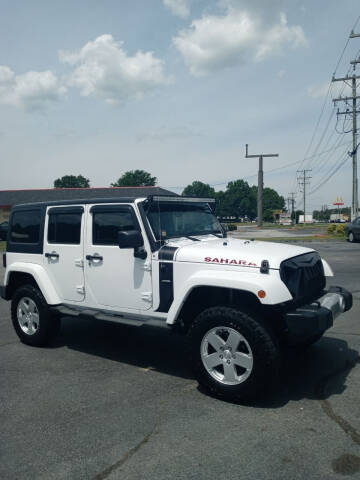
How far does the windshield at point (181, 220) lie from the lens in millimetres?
4828

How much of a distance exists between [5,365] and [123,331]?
201 centimetres

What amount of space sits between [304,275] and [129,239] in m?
1.88

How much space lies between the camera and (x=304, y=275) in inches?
170

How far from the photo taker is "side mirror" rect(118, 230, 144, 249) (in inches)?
173

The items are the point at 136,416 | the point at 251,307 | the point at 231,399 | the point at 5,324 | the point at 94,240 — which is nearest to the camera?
the point at 136,416

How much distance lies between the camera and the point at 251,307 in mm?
4254

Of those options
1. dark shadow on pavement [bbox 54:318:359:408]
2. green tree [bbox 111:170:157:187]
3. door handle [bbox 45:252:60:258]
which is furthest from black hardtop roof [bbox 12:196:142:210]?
green tree [bbox 111:170:157:187]

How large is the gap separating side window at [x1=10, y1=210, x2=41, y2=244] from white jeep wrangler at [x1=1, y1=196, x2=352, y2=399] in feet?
0.05

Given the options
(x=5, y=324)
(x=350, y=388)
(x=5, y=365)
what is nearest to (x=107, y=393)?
(x=5, y=365)

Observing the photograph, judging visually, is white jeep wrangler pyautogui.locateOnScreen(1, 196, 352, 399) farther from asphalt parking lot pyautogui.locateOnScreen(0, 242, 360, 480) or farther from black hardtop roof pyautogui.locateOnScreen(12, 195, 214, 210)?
asphalt parking lot pyautogui.locateOnScreen(0, 242, 360, 480)

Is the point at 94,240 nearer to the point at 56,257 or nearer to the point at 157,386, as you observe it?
the point at 56,257

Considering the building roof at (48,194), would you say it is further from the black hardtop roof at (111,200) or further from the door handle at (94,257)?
the door handle at (94,257)

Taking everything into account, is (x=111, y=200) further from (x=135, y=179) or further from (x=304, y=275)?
(x=135, y=179)

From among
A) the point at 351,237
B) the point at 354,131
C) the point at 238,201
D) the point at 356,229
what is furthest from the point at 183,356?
the point at 238,201
